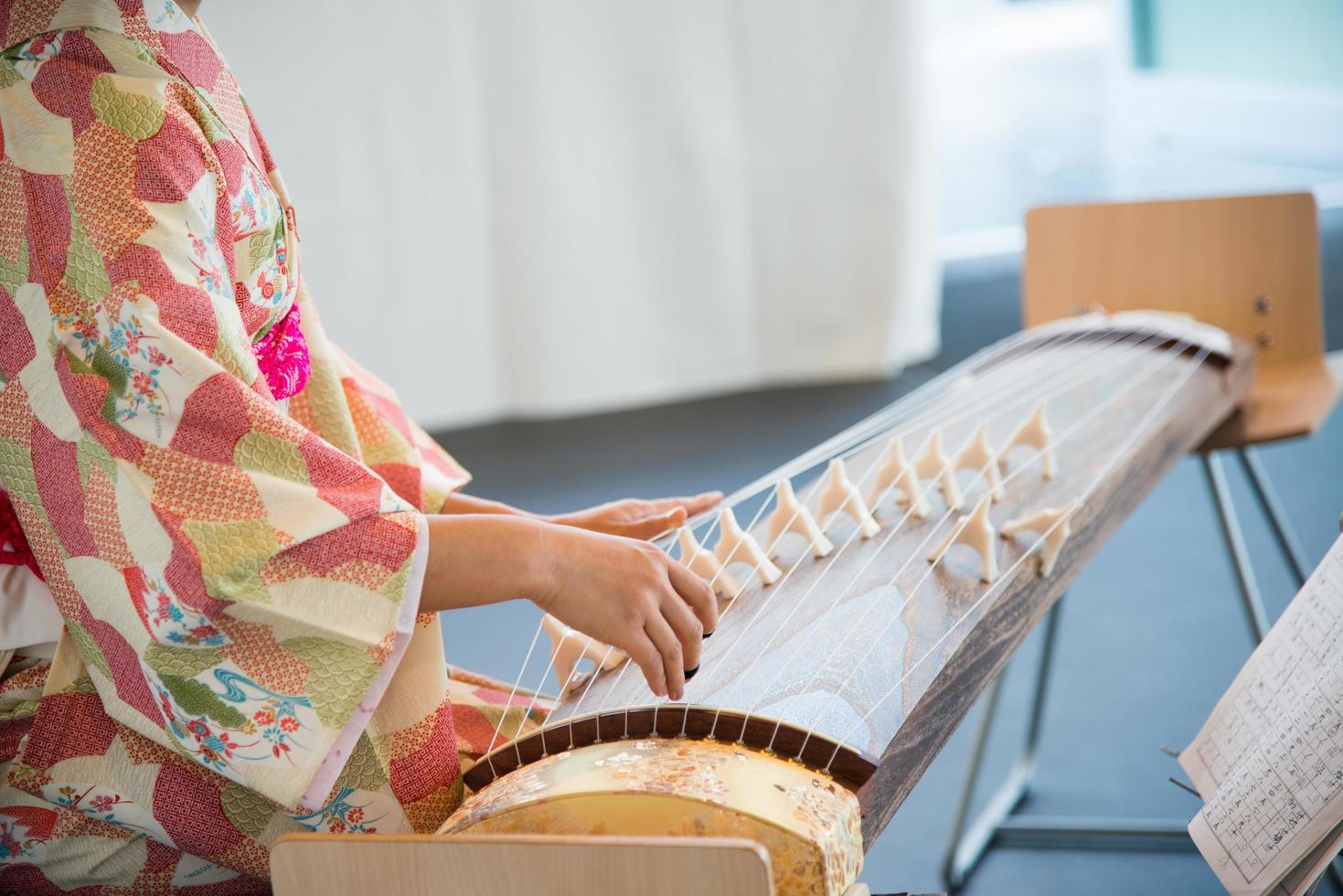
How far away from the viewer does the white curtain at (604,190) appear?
3705 millimetres

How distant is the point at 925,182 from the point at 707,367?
89 cm

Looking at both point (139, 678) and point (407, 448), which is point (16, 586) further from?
point (407, 448)

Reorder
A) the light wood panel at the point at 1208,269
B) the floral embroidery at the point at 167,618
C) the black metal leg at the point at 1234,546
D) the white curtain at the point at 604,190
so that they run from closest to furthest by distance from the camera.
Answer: the floral embroidery at the point at 167,618 < the black metal leg at the point at 1234,546 < the light wood panel at the point at 1208,269 < the white curtain at the point at 604,190

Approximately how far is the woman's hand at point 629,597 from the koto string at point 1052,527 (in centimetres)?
13

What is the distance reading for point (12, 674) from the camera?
101 cm

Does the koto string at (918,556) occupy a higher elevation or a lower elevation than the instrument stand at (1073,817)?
higher

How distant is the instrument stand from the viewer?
1860mm

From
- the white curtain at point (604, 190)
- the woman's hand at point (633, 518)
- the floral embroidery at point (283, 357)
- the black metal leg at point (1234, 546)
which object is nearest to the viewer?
the floral embroidery at point (283, 357)

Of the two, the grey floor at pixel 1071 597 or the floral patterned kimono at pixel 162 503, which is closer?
the floral patterned kimono at pixel 162 503

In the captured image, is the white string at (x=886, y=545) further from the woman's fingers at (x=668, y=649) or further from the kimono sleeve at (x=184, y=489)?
the kimono sleeve at (x=184, y=489)

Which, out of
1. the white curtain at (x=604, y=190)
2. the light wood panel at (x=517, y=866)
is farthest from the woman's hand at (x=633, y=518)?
the white curtain at (x=604, y=190)

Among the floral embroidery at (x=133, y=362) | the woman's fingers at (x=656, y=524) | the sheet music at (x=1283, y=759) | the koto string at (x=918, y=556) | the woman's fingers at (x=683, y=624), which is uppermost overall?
the floral embroidery at (x=133, y=362)

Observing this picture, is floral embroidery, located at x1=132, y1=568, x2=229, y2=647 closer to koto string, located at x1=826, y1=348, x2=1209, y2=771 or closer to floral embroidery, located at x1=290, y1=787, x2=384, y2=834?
floral embroidery, located at x1=290, y1=787, x2=384, y2=834

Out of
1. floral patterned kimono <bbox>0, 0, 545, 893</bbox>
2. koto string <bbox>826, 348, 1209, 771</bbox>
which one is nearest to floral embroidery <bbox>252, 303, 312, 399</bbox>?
floral patterned kimono <bbox>0, 0, 545, 893</bbox>
